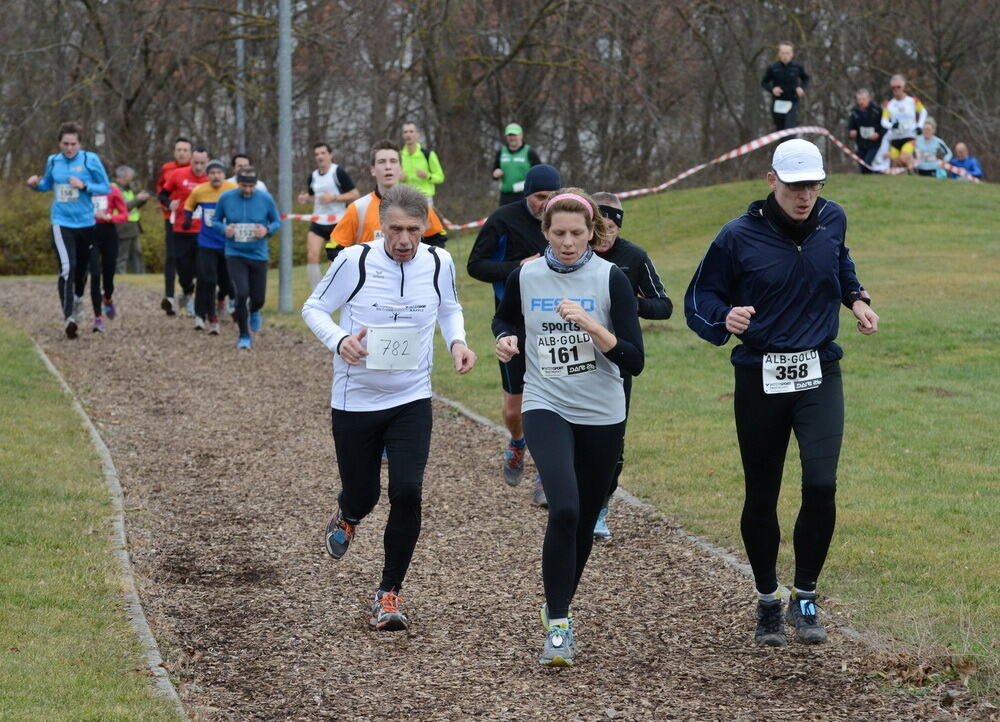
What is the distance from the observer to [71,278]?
52.2ft

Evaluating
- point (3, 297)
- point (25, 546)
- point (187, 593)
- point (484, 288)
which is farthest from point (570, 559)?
point (3, 297)

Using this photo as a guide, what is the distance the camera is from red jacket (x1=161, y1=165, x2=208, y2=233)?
56.5 ft

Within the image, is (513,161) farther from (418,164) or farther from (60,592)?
(60,592)

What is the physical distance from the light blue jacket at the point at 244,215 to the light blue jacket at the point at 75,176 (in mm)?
1222

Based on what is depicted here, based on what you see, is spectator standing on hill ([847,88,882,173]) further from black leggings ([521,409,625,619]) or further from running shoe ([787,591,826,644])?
black leggings ([521,409,625,619])

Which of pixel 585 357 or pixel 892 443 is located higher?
pixel 585 357

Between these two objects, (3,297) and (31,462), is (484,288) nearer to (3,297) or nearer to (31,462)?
(3,297)

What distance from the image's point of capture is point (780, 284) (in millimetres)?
5914

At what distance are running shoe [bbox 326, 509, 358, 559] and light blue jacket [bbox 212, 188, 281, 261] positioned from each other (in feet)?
29.1

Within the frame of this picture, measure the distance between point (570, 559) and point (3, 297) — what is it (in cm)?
1849

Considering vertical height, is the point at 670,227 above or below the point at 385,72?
below

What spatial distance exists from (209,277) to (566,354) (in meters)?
11.3

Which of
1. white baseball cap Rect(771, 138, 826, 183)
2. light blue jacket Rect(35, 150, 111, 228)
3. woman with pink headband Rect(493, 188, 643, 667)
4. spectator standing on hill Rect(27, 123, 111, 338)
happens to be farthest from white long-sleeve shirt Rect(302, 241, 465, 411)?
light blue jacket Rect(35, 150, 111, 228)

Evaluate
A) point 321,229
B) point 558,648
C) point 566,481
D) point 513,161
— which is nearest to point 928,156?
point 513,161
